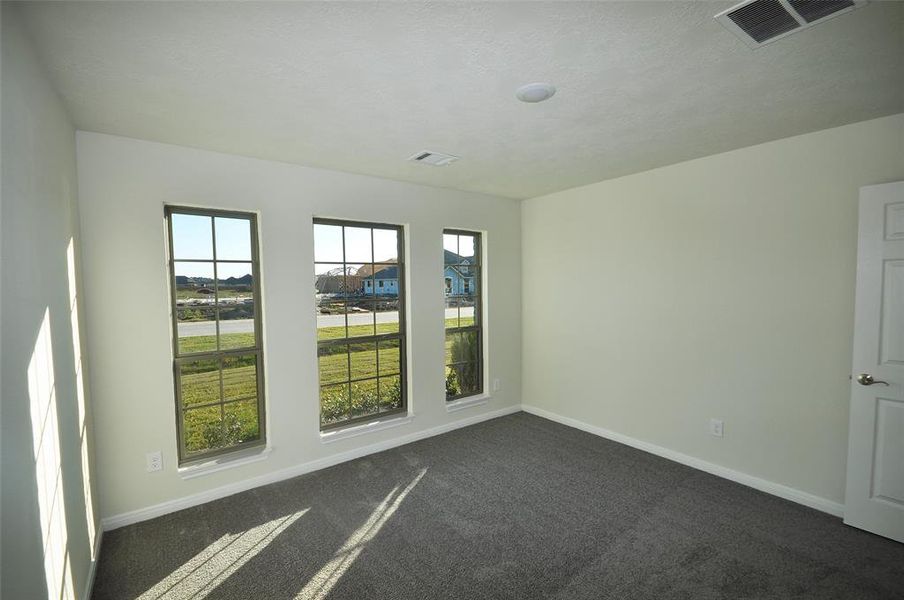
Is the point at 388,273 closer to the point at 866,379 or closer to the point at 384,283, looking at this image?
the point at 384,283

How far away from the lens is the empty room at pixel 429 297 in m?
1.66

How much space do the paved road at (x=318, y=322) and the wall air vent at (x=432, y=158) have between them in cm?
149

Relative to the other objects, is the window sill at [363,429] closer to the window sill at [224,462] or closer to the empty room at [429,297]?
the empty room at [429,297]

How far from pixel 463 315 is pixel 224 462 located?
2655mm

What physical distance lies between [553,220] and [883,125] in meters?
2.61

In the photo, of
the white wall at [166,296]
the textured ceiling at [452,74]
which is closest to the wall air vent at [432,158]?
the textured ceiling at [452,74]

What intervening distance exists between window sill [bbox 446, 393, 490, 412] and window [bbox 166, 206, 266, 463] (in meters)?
1.88

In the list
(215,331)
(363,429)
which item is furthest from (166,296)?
(363,429)

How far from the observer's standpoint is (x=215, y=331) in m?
3.20

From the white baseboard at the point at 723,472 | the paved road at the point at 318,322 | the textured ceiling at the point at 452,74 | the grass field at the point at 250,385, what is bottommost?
the white baseboard at the point at 723,472

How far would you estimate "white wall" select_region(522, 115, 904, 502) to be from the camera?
2.84m

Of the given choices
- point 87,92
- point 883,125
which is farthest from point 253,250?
point 883,125

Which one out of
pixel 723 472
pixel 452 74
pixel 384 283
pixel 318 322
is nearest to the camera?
pixel 452 74

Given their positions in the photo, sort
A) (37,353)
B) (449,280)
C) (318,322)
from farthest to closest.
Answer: (449,280) → (318,322) → (37,353)
